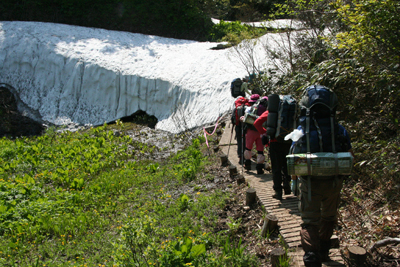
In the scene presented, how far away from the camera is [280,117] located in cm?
514

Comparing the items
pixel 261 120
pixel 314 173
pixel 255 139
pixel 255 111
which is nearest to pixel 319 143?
pixel 314 173

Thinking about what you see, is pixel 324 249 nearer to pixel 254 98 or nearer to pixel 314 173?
pixel 314 173

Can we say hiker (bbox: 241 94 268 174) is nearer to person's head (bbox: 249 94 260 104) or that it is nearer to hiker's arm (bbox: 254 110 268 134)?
person's head (bbox: 249 94 260 104)

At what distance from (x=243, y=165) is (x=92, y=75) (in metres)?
11.9

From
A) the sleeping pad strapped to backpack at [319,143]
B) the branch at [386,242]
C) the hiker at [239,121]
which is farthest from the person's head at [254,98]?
the branch at [386,242]

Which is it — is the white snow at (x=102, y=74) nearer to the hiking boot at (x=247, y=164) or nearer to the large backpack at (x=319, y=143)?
the hiking boot at (x=247, y=164)

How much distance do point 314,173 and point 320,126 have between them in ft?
1.82

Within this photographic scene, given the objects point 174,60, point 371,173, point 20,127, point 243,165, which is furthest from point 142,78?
point 371,173

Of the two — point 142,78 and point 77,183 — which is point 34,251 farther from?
point 142,78

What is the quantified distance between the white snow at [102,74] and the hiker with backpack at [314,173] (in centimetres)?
1072

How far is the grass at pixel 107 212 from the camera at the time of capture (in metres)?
4.21

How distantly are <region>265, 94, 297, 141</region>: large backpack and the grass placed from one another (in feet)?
5.70

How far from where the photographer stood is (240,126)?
769 centimetres

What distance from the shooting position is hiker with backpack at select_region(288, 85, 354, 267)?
3396 millimetres
